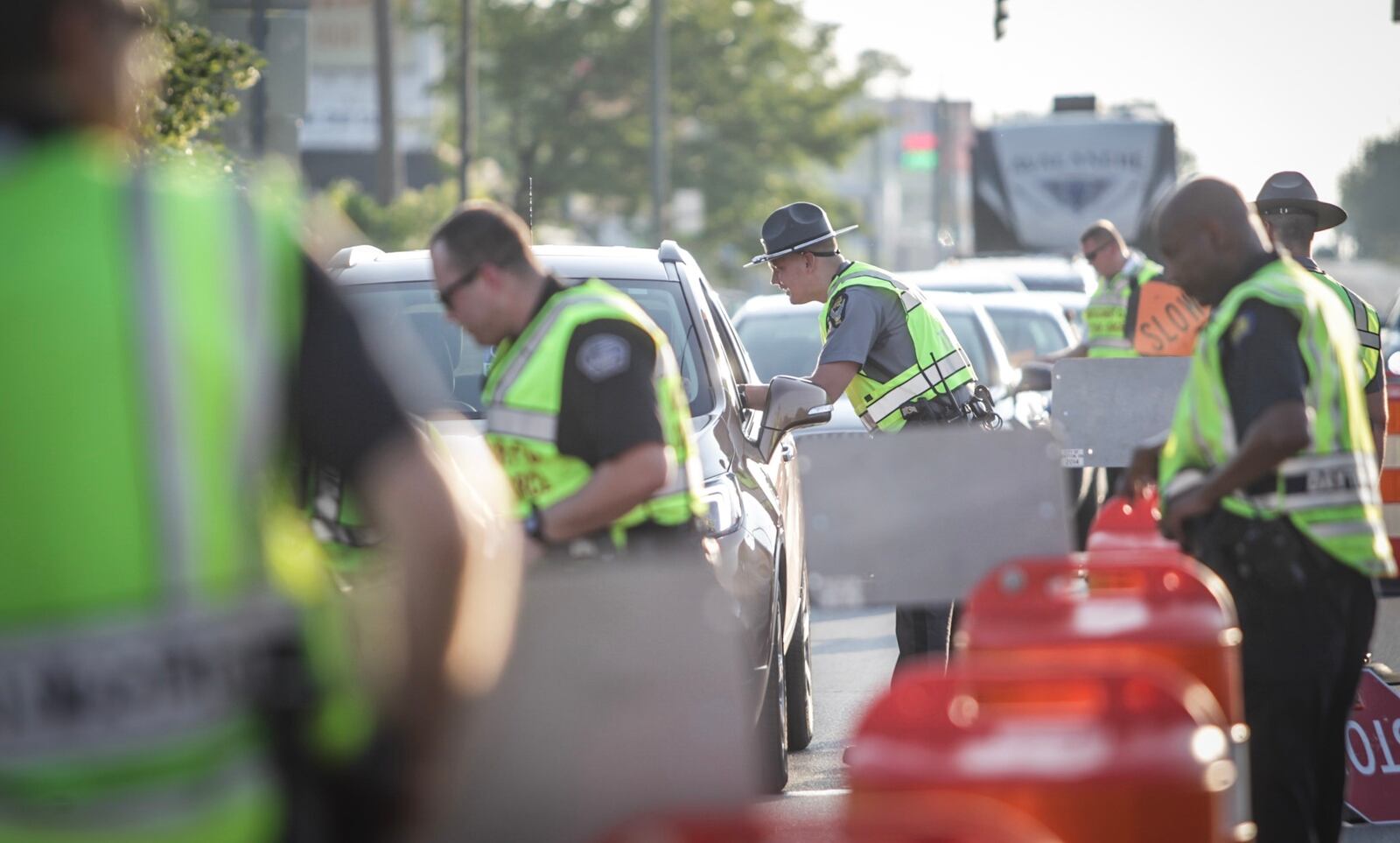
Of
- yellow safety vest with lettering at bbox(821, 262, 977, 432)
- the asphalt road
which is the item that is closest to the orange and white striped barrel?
the asphalt road

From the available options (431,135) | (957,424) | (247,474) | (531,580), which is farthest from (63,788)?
(431,135)

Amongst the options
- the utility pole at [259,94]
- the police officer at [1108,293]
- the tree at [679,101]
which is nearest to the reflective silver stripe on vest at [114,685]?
the police officer at [1108,293]

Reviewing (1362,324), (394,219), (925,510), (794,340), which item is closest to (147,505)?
(925,510)

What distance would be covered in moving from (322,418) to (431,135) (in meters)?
58.2

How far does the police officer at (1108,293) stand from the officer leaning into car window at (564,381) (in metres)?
7.95

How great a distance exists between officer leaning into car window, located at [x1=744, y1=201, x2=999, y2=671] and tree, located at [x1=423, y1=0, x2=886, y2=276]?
36515 mm

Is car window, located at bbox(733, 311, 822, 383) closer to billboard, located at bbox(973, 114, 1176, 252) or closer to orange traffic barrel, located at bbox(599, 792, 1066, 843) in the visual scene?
orange traffic barrel, located at bbox(599, 792, 1066, 843)

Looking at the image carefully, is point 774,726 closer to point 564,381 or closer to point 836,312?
point 836,312

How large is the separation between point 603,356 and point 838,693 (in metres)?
5.41

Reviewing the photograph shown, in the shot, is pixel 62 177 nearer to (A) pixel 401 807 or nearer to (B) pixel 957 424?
(A) pixel 401 807

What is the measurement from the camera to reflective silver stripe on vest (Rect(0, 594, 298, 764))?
6.17 feet

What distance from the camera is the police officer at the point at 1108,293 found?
1255 centimetres

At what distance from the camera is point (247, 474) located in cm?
201

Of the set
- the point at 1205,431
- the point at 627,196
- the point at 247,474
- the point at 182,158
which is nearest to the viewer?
the point at 247,474
